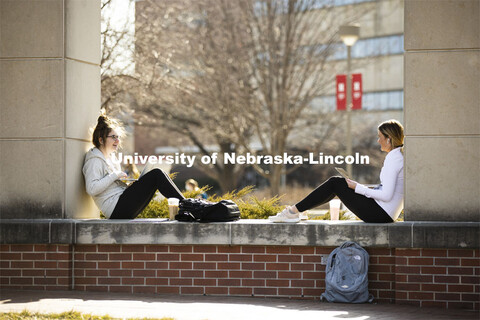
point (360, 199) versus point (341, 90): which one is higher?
point (341, 90)

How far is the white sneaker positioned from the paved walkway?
0.85 meters

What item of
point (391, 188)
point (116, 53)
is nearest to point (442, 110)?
point (391, 188)

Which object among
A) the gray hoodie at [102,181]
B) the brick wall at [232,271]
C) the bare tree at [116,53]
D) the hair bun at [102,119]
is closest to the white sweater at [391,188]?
the brick wall at [232,271]

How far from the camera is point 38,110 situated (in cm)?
885

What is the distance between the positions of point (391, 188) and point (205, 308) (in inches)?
95.7

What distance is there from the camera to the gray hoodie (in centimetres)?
875

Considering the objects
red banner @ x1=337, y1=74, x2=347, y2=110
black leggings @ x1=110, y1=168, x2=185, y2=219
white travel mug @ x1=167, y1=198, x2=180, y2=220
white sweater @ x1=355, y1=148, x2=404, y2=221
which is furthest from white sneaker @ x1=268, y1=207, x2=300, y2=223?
red banner @ x1=337, y1=74, x2=347, y2=110

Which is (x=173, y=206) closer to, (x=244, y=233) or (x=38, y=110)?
(x=244, y=233)

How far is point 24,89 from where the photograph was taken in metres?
8.88

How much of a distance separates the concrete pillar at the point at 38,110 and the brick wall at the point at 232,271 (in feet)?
2.00

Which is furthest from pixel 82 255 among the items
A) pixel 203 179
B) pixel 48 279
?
pixel 203 179

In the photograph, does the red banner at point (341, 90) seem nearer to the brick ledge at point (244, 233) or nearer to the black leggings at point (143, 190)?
the black leggings at point (143, 190)

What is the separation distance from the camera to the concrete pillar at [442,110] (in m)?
7.94

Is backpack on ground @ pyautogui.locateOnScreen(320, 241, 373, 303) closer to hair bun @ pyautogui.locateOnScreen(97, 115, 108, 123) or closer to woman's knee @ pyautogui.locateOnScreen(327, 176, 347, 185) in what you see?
woman's knee @ pyautogui.locateOnScreen(327, 176, 347, 185)
